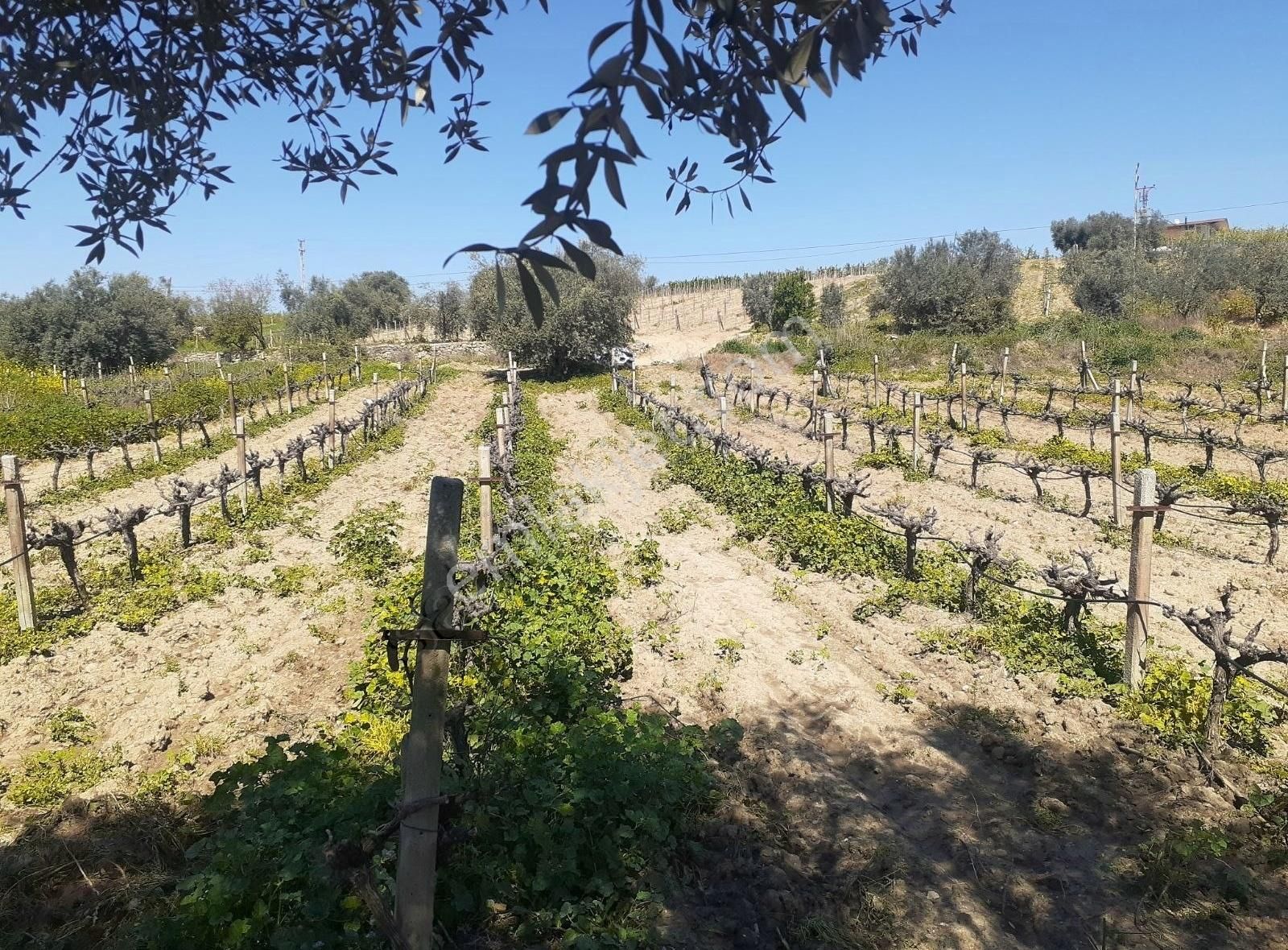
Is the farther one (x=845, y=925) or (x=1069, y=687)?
(x=1069, y=687)

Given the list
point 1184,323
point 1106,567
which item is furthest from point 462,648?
point 1184,323

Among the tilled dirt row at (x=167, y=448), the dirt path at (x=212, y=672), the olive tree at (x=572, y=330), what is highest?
the olive tree at (x=572, y=330)

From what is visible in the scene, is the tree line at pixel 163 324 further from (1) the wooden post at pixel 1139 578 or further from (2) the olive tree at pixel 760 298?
(1) the wooden post at pixel 1139 578

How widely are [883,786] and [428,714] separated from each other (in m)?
3.97

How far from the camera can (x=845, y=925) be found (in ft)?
12.4

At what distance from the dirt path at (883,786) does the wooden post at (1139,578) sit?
0.50 metres

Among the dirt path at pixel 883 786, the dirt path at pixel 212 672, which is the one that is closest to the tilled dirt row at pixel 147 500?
the dirt path at pixel 212 672

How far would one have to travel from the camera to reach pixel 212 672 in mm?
7145

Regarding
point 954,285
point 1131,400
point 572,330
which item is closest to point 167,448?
point 572,330

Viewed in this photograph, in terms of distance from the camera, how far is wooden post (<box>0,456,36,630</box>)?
7.75 meters

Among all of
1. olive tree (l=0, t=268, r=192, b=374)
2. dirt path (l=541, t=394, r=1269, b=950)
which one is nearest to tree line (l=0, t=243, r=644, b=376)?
olive tree (l=0, t=268, r=192, b=374)

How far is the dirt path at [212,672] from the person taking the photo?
6035 mm

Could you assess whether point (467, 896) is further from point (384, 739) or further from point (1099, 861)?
point (1099, 861)

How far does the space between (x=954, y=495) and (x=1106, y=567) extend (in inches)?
165
